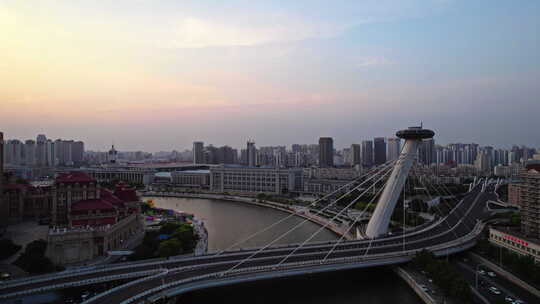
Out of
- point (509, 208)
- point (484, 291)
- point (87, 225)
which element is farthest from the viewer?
point (509, 208)

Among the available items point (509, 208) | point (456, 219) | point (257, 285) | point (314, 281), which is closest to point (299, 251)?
point (314, 281)

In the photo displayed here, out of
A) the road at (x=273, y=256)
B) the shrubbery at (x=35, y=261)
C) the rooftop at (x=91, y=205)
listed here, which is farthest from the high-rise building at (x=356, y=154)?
the shrubbery at (x=35, y=261)

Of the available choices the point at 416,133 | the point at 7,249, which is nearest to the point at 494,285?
the point at 416,133

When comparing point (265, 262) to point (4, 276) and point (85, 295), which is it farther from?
point (4, 276)

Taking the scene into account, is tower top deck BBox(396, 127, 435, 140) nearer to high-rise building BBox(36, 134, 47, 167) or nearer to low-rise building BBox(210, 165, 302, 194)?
low-rise building BBox(210, 165, 302, 194)

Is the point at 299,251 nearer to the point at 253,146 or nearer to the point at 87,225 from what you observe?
the point at 87,225
